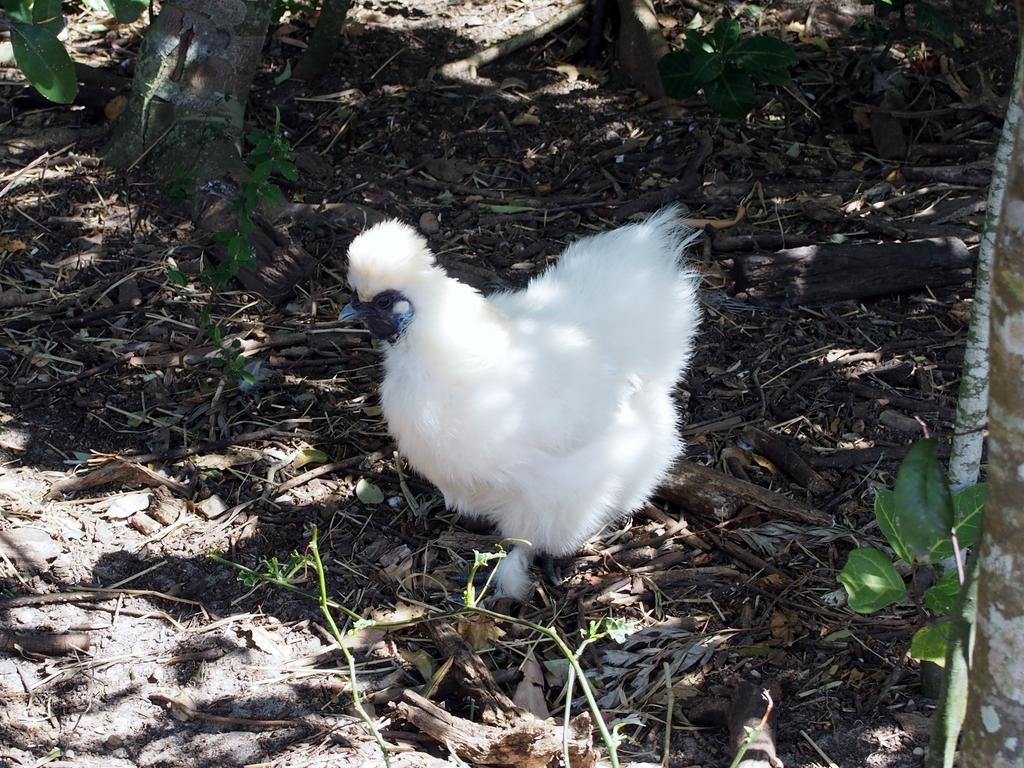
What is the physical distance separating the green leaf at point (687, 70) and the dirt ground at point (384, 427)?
298 mm

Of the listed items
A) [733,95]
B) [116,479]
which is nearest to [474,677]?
[116,479]

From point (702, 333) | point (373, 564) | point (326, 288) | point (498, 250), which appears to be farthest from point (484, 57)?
point (373, 564)

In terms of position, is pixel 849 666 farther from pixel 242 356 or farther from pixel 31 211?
pixel 31 211

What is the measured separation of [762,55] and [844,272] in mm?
1711

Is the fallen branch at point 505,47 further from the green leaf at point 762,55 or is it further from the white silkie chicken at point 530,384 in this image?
the white silkie chicken at point 530,384

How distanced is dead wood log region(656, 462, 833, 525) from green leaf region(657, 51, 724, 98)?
9.21 ft

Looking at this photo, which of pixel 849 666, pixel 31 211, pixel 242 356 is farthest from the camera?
pixel 31 211

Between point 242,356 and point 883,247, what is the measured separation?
3.22 metres

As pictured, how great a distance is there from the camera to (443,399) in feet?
12.4

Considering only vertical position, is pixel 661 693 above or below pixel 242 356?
below

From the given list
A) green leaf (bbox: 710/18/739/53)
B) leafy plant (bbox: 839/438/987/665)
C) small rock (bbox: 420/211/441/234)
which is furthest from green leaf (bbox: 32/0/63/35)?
green leaf (bbox: 710/18/739/53)

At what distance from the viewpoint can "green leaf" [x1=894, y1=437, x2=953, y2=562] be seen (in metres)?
2.34

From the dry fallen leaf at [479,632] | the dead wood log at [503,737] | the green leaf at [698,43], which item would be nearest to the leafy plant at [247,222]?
the dry fallen leaf at [479,632]

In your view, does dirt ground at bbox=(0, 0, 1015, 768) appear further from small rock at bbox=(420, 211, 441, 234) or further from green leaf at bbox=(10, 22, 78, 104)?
green leaf at bbox=(10, 22, 78, 104)
